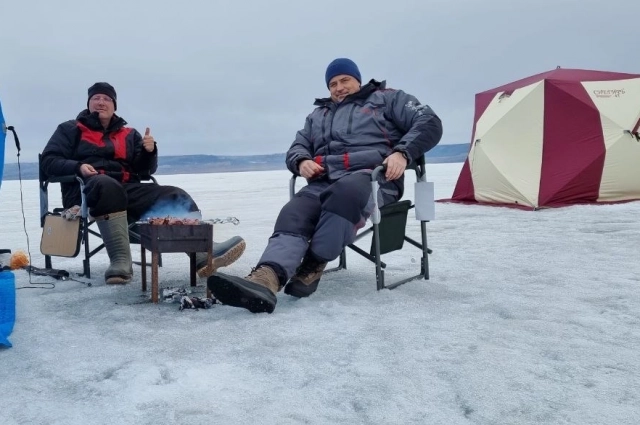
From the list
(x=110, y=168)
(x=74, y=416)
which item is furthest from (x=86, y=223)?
(x=74, y=416)

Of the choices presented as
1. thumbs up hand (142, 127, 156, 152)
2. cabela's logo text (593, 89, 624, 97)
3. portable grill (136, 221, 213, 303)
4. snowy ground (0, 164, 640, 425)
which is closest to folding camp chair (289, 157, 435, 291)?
snowy ground (0, 164, 640, 425)

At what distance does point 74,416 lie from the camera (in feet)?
5.05

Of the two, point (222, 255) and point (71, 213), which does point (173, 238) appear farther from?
point (71, 213)

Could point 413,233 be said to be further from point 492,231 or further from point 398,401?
point 398,401

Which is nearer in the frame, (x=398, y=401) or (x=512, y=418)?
(x=512, y=418)

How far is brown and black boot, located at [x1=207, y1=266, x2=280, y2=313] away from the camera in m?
2.39

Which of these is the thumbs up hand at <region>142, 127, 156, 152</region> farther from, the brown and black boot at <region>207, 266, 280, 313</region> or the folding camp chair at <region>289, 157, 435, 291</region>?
the brown and black boot at <region>207, 266, 280, 313</region>

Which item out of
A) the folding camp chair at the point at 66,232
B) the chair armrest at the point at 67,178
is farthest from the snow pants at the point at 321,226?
the chair armrest at the point at 67,178

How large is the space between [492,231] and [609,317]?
10.2 ft

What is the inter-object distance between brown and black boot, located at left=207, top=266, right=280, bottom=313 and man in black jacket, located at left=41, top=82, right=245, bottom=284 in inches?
29.3

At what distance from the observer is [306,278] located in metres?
2.85

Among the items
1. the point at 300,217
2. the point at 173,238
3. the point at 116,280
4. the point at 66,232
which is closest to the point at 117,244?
the point at 116,280

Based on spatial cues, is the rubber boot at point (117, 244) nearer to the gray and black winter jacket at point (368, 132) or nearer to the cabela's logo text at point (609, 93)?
the gray and black winter jacket at point (368, 132)

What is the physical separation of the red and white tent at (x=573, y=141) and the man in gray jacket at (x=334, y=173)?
4.63m
